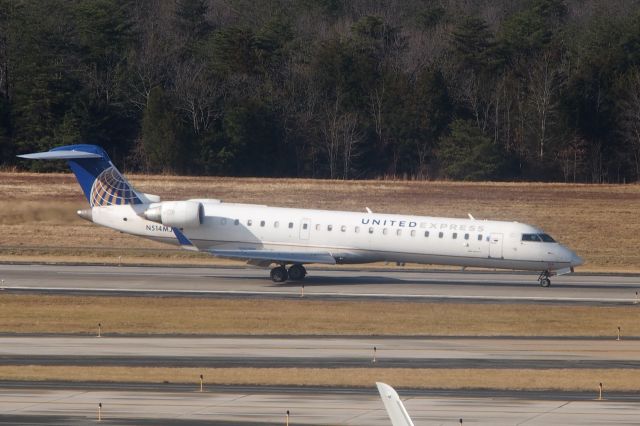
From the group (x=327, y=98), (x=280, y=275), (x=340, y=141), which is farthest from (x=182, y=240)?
(x=327, y=98)

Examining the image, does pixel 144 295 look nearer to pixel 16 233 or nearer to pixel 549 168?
pixel 16 233

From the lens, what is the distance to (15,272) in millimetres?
48438

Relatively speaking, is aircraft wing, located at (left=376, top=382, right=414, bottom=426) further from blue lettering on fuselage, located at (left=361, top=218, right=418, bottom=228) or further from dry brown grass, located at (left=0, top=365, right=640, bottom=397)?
blue lettering on fuselage, located at (left=361, top=218, right=418, bottom=228)

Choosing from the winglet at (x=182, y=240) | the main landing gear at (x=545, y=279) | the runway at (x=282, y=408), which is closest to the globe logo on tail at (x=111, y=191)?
the winglet at (x=182, y=240)

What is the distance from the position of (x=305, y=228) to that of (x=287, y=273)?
6.61ft

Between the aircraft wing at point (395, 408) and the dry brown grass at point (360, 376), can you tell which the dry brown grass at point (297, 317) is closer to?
the dry brown grass at point (360, 376)

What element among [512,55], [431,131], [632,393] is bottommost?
[632,393]

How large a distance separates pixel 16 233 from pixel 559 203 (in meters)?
34.3

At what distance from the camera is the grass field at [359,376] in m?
27.5

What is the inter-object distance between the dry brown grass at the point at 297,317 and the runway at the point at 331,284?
2.04m

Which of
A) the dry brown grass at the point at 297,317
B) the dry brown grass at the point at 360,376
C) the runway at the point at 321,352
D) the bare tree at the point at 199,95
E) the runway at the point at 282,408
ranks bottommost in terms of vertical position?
the runway at the point at 282,408

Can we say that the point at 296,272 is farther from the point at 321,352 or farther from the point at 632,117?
the point at 632,117

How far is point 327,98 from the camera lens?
9531 centimetres

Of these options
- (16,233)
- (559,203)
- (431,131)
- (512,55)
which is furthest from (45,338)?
(512,55)
